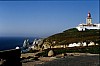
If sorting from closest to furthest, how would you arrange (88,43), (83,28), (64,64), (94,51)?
(64,64)
(94,51)
(88,43)
(83,28)

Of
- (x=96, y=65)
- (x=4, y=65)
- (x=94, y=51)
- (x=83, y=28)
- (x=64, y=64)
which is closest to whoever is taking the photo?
(x=4, y=65)

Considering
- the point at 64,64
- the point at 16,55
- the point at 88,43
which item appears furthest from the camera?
the point at 88,43

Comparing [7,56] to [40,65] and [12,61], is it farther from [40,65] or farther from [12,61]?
[40,65]

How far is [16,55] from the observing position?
75.7 feet

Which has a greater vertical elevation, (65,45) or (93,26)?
(93,26)

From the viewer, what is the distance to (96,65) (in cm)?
2975

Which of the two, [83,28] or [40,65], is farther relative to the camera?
[83,28]

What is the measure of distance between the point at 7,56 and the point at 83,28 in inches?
2868

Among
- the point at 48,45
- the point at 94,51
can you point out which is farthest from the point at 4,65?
the point at 48,45

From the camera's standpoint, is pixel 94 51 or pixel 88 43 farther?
pixel 88 43

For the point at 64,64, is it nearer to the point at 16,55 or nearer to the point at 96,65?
the point at 96,65

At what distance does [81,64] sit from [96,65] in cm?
233

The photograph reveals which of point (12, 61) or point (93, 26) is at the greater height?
point (93, 26)

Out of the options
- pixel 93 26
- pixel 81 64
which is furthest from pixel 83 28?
pixel 81 64
